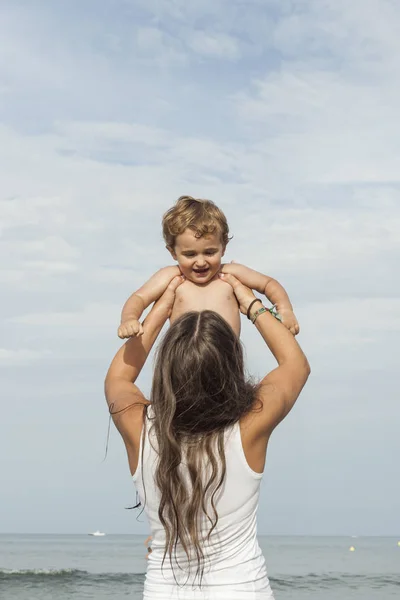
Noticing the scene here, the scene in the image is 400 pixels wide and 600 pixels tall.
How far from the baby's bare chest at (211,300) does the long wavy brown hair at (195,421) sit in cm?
131

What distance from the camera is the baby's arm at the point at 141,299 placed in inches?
132

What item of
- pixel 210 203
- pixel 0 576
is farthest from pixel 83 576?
pixel 210 203

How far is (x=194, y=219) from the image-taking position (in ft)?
13.6

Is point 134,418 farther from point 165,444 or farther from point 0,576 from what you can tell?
point 0,576

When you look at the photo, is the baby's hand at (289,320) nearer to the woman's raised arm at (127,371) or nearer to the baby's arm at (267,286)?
the baby's arm at (267,286)

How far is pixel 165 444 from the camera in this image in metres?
2.55

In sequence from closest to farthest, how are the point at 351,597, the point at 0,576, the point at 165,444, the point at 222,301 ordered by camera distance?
the point at 165,444 < the point at 222,301 < the point at 351,597 < the point at 0,576

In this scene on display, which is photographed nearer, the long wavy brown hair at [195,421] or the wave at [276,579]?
the long wavy brown hair at [195,421]

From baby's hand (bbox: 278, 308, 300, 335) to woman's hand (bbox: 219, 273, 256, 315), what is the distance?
0.17m

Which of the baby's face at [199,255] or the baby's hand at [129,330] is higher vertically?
the baby's face at [199,255]

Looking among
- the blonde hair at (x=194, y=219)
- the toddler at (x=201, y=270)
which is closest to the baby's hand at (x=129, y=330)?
the toddler at (x=201, y=270)

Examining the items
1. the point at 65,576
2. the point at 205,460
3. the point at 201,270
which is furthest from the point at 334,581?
the point at 205,460

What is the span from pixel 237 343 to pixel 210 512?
0.52 m

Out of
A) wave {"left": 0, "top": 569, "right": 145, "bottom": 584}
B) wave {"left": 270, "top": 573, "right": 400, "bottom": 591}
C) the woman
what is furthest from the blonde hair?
wave {"left": 0, "top": 569, "right": 145, "bottom": 584}
